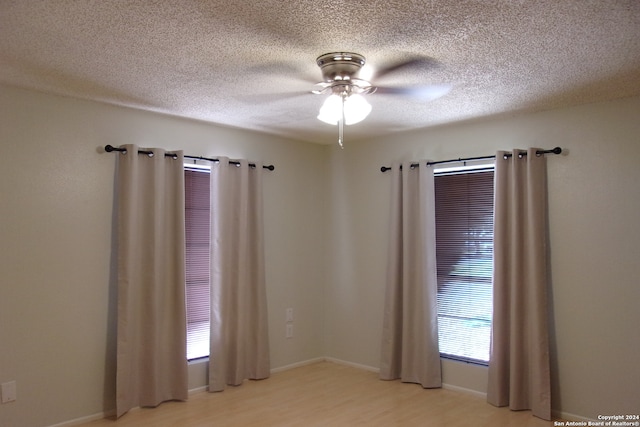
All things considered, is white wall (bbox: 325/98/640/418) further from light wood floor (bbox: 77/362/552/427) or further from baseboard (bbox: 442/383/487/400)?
light wood floor (bbox: 77/362/552/427)

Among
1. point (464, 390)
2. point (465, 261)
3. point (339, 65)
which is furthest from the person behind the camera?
point (465, 261)

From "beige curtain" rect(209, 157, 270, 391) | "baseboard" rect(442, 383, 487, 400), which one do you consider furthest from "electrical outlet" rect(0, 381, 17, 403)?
"baseboard" rect(442, 383, 487, 400)

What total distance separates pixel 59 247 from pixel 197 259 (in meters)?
1.22

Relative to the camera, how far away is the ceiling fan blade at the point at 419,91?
11.3 feet

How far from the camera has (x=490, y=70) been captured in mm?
3096

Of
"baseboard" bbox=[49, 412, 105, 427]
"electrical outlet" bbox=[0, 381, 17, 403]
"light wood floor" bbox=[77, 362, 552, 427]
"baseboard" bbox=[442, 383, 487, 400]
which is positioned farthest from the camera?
"baseboard" bbox=[442, 383, 487, 400]

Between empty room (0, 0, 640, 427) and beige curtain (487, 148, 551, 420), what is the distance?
16mm

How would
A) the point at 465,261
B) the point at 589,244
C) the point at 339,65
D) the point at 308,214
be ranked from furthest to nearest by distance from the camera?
the point at 308,214 < the point at 465,261 < the point at 589,244 < the point at 339,65

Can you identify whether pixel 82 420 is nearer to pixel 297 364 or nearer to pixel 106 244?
pixel 106 244

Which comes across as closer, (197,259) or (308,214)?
(197,259)

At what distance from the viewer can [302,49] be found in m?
2.74

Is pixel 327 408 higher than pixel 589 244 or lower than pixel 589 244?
lower

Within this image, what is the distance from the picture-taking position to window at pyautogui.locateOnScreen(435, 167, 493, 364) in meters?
4.48

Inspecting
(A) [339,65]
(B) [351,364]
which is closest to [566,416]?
(B) [351,364]
